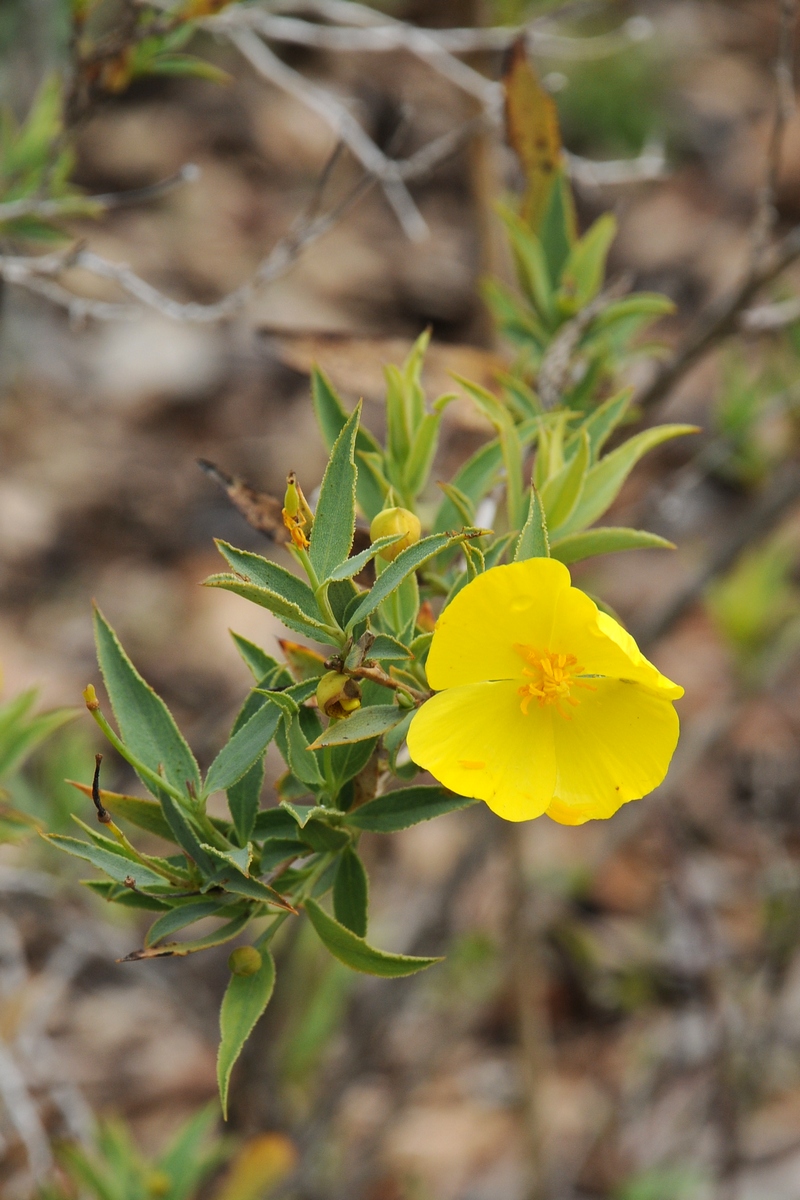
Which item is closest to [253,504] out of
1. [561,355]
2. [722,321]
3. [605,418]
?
[605,418]

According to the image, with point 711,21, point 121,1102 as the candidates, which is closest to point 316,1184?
point 121,1102

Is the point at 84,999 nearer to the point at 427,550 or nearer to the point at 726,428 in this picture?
the point at 726,428

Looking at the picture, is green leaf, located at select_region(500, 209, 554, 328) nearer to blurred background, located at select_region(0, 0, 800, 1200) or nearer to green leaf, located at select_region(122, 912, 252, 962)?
blurred background, located at select_region(0, 0, 800, 1200)

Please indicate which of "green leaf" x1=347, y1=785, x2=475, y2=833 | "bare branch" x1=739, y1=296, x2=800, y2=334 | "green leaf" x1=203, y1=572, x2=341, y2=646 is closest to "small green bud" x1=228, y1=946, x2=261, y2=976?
"green leaf" x1=347, y1=785, x2=475, y2=833

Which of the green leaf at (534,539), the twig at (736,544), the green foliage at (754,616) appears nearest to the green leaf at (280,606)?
the green leaf at (534,539)

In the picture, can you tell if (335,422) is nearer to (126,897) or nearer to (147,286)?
(126,897)

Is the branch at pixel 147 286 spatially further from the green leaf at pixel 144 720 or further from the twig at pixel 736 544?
the twig at pixel 736 544
